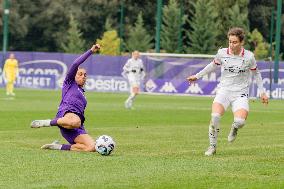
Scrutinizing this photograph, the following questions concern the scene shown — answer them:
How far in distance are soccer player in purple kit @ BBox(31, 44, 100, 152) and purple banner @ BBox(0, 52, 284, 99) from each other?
32083mm

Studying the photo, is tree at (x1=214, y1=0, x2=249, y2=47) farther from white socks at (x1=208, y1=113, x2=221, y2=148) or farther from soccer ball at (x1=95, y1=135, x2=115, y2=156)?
soccer ball at (x1=95, y1=135, x2=115, y2=156)

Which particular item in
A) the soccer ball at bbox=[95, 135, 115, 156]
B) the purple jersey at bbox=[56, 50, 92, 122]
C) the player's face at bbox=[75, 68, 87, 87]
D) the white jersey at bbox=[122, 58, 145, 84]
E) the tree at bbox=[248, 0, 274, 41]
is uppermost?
the tree at bbox=[248, 0, 274, 41]

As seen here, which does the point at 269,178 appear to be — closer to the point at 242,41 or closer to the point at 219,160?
the point at 219,160

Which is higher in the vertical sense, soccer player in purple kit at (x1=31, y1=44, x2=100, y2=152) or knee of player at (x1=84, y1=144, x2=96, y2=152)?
soccer player in purple kit at (x1=31, y1=44, x2=100, y2=152)

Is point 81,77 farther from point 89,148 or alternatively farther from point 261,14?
point 261,14

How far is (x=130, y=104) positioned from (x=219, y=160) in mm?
20106

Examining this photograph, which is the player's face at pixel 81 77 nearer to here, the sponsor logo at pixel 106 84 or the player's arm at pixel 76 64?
the player's arm at pixel 76 64

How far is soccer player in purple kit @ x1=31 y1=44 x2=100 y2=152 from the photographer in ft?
52.2

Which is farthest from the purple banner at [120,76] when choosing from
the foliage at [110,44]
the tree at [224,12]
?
the tree at [224,12]

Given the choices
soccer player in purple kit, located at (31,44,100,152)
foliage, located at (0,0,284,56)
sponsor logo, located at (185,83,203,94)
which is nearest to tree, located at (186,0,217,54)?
foliage, located at (0,0,284,56)

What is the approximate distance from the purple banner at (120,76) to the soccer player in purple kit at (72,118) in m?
32.1

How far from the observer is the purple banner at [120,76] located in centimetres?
5059

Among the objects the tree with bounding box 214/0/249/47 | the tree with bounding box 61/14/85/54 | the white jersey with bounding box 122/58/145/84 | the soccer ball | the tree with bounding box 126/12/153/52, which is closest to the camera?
the soccer ball

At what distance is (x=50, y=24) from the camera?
9450 cm
